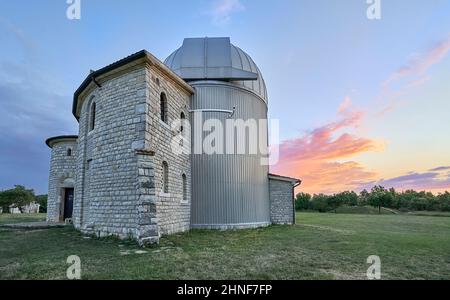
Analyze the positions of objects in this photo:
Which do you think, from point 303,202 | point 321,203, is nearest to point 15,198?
point 303,202

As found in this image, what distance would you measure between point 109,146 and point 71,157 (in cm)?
964

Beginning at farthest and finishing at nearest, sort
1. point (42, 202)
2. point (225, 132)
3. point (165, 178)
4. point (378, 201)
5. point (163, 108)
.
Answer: point (378, 201), point (42, 202), point (225, 132), point (163, 108), point (165, 178)

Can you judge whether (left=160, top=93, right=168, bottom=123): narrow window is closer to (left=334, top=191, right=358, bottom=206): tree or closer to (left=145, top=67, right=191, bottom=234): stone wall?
(left=145, top=67, right=191, bottom=234): stone wall

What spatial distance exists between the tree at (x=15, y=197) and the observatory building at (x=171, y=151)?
94.3ft

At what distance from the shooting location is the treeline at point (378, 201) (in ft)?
164

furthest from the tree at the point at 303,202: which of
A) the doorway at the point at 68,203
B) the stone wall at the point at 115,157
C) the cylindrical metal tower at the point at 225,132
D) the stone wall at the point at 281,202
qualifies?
the stone wall at the point at 115,157

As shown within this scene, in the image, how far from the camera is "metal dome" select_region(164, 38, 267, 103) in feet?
47.1

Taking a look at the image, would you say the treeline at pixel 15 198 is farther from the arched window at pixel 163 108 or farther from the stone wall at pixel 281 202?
the arched window at pixel 163 108

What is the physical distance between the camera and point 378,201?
171 feet

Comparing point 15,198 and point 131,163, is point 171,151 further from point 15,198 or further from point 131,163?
point 15,198

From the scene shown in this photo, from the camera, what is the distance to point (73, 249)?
7.62 metres

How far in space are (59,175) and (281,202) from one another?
13.5 m
